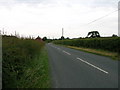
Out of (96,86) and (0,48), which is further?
(96,86)

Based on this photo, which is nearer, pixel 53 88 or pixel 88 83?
pixel 53 88

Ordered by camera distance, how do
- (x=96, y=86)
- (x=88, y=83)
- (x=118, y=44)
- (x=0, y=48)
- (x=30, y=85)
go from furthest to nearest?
(x=118, y=44) < (x=88, y=83) < (x=96, y=86) < (x=30, y=85) < (x=0, y=48)

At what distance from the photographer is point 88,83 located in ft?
26.6

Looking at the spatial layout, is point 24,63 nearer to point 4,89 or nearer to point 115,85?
point 4,89

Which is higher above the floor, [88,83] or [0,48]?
[0,48]

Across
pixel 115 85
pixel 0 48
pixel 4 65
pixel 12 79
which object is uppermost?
pixel 0 48

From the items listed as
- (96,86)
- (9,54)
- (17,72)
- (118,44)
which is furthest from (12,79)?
(118,44)

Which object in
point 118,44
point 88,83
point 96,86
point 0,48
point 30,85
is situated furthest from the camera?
point 118,44

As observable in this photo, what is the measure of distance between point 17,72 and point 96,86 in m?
3.12

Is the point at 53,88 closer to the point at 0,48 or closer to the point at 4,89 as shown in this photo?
the point at 4,89

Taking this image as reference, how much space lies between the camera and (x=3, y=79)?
609cm

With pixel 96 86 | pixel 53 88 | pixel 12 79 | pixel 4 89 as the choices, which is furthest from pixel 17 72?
pixel 96 86

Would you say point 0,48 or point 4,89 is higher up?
point 0,48

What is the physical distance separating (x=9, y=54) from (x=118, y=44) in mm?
20614
